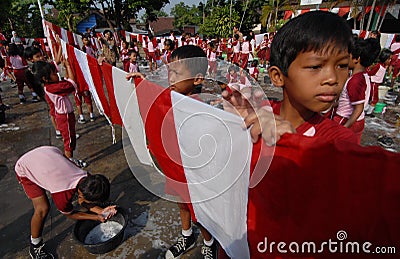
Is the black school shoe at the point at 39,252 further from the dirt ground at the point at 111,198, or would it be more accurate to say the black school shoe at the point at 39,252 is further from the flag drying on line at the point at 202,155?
the flag drying on line at the point at 202,155

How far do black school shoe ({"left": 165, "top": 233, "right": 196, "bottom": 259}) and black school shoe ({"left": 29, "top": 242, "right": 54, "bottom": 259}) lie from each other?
1171 millimetres

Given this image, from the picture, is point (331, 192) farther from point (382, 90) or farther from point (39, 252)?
point (382, 90)

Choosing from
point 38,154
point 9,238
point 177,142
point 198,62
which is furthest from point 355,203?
point 9,238

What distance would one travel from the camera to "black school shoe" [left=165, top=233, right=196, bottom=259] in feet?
7.67

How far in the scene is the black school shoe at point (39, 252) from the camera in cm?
230

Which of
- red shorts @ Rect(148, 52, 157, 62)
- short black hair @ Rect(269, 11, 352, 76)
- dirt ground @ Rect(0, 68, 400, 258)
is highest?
short black hair @ Rect(269, 11, 352, 76)

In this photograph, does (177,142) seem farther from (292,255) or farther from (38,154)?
(38,154)

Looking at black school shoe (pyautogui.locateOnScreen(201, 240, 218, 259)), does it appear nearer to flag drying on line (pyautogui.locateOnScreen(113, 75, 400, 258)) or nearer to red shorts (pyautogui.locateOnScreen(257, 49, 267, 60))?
flag drying on line (pyautogui.locateOnScreen(113, 75, 400, 258))

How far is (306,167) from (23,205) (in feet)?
11.7

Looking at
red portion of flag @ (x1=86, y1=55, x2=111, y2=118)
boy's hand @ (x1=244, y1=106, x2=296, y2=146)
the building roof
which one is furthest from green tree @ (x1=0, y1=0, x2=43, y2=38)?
boy's hand @ (x1=244, y1=106, x2=296, y2=146)

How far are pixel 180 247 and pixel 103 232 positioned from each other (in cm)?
93

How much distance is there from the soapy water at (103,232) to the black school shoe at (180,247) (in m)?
0.67

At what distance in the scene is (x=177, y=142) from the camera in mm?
1695

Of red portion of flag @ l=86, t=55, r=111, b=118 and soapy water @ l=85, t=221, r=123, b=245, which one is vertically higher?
red portion of flag @ l=86, t=55, r=111, b=118
